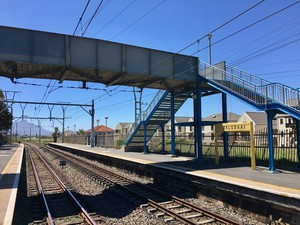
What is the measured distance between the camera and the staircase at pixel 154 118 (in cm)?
2358

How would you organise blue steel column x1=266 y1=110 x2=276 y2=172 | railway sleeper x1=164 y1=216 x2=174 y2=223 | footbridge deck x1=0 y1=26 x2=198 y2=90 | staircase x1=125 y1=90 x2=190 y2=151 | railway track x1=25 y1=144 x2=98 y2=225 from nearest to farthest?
railway sleeper x1=164 y1=216 x2=174 y2=223 < railway track x1=25 y1=144 x2=98 y2=225 < blue steel column x1=266 y1=110 x2=276 y2=172 < footbridge deck x1=0 y1=26 x2=198 y2=90 < staircase x1=125 y1=90 x2=190 y2=151

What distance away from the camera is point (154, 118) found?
25594 mm

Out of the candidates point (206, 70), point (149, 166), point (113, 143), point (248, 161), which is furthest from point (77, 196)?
point (113, 143)

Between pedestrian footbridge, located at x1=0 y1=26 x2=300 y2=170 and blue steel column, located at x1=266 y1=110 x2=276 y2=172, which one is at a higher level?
pedestrian footbridge, located at x1=0 y1=26 x2=300 y2=170

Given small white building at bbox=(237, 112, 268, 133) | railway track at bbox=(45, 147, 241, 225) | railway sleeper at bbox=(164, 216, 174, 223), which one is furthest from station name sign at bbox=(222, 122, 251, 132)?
small white building at bbox=(237, 112, 268, 133)

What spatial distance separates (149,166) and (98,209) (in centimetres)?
648

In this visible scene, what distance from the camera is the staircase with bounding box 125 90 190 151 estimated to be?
77.4 ft

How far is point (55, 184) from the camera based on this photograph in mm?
16250

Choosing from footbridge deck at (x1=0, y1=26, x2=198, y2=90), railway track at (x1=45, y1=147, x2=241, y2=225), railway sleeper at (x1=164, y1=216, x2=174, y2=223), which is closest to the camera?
railway track at (x1=45, y1=147, x2=241, y2=225)

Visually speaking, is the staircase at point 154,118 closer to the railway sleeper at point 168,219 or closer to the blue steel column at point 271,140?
the blue steel column at point 271,140

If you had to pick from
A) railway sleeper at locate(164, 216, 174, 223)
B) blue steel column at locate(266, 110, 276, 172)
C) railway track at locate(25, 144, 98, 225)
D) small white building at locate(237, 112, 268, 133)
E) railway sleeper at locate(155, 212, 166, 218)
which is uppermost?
small white building at locate(237, 112, 268, 133)

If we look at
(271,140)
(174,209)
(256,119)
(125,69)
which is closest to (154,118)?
(125,69)

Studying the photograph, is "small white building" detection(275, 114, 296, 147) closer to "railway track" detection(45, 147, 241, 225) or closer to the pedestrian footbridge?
the pedestrian footbridge

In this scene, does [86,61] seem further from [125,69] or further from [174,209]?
[174,209]
